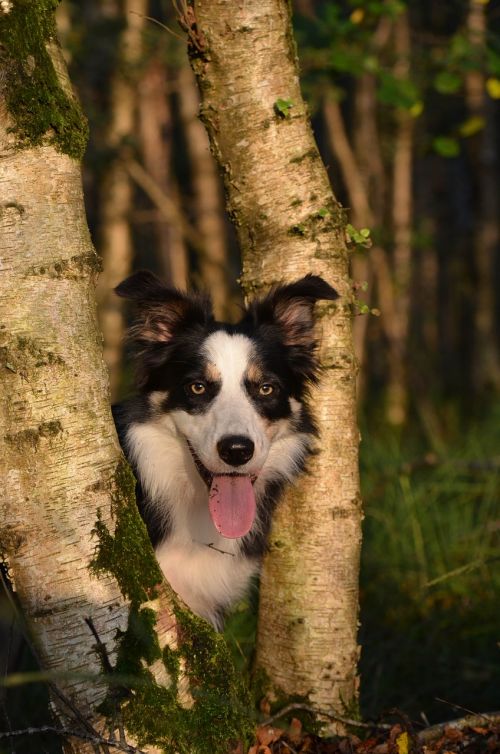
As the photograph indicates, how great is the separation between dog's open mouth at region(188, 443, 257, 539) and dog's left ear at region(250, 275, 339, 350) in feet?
2.33

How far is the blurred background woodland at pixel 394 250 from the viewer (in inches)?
191

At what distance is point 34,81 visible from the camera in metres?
2.54

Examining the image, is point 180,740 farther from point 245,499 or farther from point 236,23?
point 236,23

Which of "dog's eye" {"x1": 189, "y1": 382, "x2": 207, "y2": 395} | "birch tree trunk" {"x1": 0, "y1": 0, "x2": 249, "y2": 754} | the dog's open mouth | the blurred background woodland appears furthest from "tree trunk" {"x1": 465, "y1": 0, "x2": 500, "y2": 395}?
"birch tree trunk" {"x1": 0, "y1": 0, "x2": 249, "y2": 754}

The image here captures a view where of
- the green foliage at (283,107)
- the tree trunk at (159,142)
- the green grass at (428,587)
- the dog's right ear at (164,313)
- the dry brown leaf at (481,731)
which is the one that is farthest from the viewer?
the tree trunk at (159,142)

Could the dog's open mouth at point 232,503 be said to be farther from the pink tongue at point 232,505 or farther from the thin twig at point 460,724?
the thin twig at point 460,724

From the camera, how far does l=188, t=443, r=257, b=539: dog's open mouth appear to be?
3.74 m

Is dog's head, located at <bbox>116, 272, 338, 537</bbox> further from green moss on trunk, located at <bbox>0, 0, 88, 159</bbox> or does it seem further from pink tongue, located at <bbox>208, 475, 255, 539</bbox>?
green moss on trunk, located at <bbox>0, 0, 88, 159</bbox>

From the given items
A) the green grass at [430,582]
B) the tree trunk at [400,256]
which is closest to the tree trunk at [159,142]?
the tree trunk at [400,256]

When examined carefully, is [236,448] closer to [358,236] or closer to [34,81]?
[358,236]

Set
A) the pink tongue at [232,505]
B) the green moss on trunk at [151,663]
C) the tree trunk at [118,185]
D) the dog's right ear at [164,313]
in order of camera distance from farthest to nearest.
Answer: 1. the tree trunk at [118,185]
2. the dog's right ear at [164,313]
3. the pink tongue at [232,505]
4. the green moss on trunk at [151,663]

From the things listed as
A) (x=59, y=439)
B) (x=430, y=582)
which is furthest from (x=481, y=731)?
(x=59, y=439)

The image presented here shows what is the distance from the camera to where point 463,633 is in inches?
198

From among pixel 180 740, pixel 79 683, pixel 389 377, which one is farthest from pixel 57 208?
pixel 389 377
